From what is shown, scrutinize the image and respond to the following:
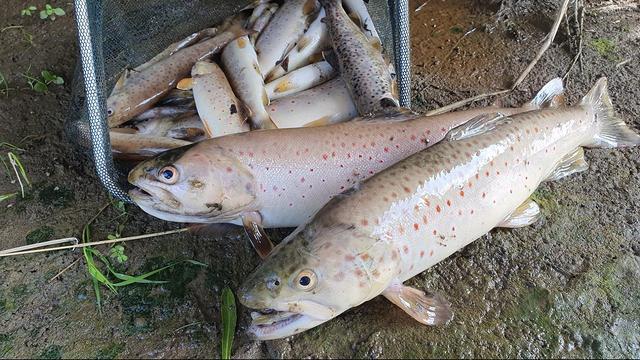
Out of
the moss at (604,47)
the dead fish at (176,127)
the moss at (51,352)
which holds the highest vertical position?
the moss at (604,47)

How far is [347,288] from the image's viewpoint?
2363mm

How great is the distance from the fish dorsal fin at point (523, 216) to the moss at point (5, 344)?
2.61 metres

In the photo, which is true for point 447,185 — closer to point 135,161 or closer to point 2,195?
point 135,161

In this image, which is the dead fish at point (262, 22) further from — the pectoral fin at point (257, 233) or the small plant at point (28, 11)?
the small plant at point (28, 11)

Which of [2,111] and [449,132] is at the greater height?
[449,132]

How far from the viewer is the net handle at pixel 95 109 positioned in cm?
299

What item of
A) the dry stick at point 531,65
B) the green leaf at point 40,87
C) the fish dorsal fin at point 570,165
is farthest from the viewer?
the green leaf at point 40,87

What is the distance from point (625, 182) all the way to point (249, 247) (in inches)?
91.0

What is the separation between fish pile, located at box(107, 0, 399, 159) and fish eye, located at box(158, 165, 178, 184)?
64 cm

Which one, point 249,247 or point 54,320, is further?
point 249,247

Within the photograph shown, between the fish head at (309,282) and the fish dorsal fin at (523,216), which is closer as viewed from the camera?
the fish head at (309,282)

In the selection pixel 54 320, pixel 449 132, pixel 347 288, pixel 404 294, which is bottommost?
pixel 54 320

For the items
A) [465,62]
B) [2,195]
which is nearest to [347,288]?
[2,195]

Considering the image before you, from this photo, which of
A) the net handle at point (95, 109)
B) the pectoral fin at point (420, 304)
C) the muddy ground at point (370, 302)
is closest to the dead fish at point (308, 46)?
the muddy ground at point (370, 302)
